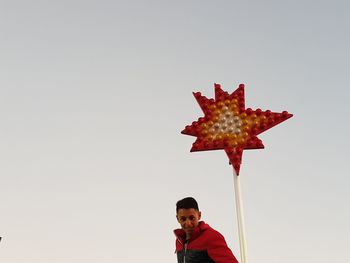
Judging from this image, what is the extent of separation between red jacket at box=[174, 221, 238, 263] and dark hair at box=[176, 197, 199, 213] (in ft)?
0.74

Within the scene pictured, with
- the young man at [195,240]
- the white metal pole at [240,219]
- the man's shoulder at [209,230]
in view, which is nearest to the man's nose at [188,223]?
the young man at [195,240]

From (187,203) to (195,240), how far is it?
0.40 metres

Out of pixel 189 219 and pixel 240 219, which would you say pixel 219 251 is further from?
pixel 240 219

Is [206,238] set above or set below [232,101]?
below

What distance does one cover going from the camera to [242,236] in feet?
19.5

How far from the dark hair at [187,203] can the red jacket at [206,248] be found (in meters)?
0.22

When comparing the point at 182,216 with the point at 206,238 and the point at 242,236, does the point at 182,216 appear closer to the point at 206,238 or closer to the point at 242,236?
the point at 206,238

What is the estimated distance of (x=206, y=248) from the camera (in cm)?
468

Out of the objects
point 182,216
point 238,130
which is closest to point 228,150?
point 238,130

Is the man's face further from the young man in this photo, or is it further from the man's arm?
the man's arm

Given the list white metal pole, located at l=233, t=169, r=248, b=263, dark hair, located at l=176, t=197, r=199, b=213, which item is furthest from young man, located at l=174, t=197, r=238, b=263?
white metal pole, located at l=233, t=169, r=248, b=263

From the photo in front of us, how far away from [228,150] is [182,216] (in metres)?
2.13

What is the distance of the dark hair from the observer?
4879 mm

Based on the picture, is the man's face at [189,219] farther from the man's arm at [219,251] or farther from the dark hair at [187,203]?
the man's arm at [219,251]
